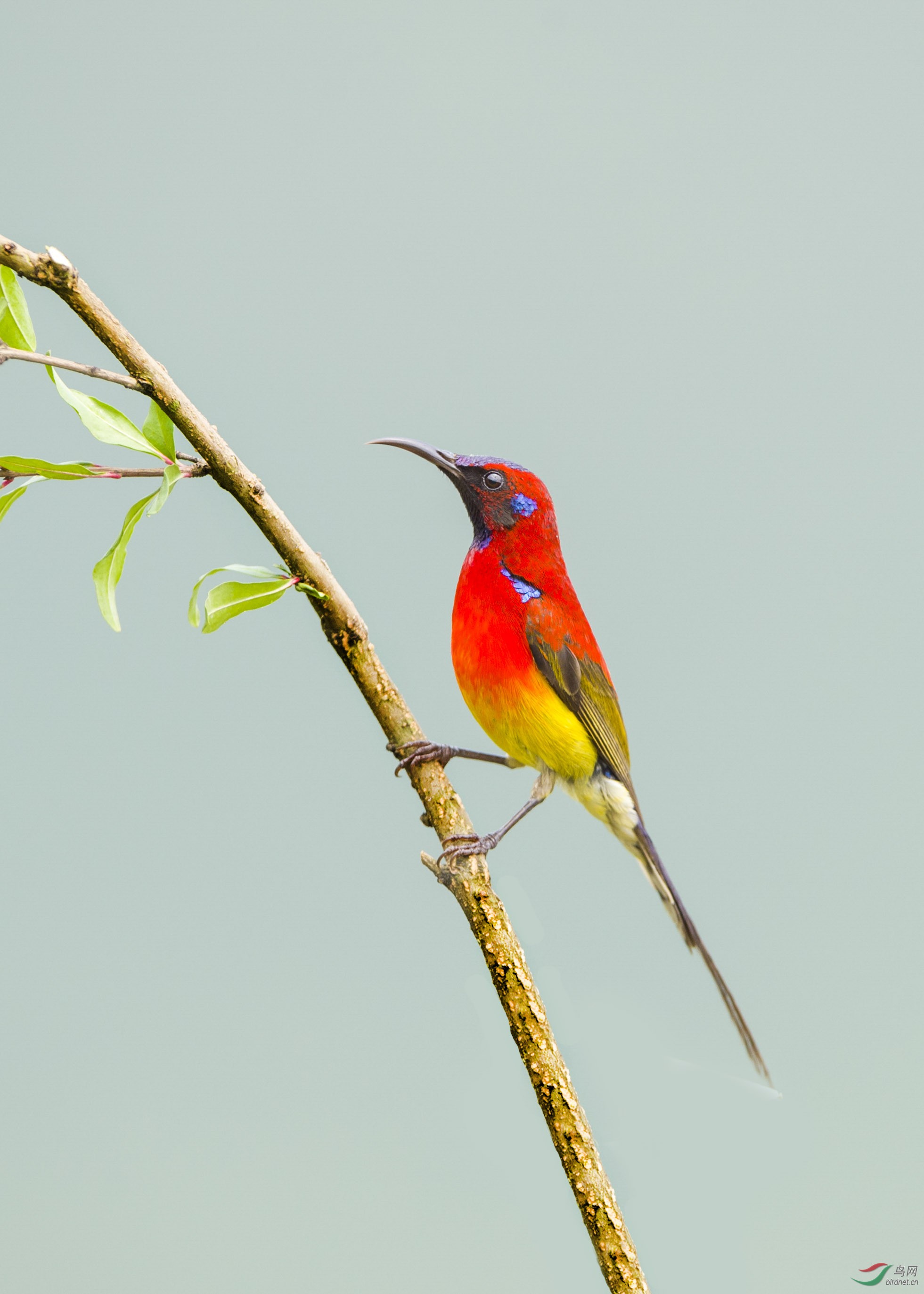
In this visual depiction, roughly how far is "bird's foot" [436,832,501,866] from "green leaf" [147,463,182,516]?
2.77ft

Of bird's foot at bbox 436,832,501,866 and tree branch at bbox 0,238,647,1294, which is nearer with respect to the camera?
tree branch at bbox 0,238,647,1294

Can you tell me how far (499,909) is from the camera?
202 centimetres

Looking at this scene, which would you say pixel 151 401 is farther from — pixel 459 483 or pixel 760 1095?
pixel 760 1095

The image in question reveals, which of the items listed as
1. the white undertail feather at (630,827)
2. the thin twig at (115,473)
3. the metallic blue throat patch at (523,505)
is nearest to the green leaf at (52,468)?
the thin twig at (115,473)

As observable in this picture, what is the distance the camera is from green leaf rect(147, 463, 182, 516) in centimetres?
180

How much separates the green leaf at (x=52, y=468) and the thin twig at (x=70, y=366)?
0.51 ft

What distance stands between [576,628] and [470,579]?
0.25 meters

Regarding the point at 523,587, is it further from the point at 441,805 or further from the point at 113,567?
the point at 113,567

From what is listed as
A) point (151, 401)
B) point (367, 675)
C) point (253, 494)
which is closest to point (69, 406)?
point (151, 401)

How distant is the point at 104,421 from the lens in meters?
1.79

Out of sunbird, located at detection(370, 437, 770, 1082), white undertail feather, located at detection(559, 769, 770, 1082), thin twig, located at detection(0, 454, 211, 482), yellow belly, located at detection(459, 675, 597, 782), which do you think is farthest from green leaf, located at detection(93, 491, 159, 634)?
white undertail feather, located at detection(559, 769, 770, 1082)

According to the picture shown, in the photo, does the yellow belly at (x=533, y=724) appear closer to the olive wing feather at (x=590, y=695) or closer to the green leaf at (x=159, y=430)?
the olive wing feather at (x=590, y=695)

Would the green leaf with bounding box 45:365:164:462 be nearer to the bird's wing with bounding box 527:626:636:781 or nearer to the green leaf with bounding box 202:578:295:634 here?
the green leaf with bounding box 202:578:295:634

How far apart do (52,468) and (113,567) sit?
20 cm
